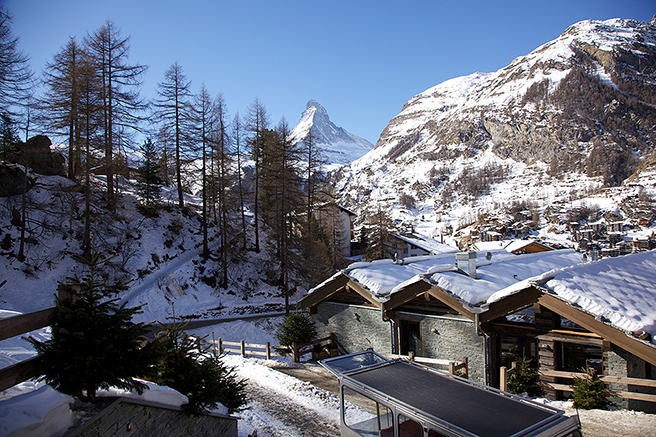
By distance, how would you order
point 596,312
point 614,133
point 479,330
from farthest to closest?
point 614,133 → point 479,330 → point 596,312

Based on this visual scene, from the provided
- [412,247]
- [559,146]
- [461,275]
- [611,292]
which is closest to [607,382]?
[611,292]

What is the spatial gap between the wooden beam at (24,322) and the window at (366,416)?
478cm

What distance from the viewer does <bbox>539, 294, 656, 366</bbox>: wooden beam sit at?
828 centimetres

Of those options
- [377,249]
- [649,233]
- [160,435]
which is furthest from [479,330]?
[649,233]

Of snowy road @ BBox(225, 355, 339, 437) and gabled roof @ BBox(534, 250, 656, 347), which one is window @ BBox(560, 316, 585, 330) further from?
snowy road @ BBox(225, 355, 339, 437)

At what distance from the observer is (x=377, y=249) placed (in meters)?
39.6

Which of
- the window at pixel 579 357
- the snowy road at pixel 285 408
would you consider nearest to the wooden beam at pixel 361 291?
the snowy road at pixel 285 408

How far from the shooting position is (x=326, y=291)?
16.7m

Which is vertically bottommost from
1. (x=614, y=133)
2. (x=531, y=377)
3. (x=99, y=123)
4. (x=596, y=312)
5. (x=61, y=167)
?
(x=531, y=377)

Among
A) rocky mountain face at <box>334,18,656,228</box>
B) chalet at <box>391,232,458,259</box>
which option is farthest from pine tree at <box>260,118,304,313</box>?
rocky mountain face at <box>334,18,656,228</box>

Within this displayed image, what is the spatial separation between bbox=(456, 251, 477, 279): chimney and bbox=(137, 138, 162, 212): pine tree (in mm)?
24297

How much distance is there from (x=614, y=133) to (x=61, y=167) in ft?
683

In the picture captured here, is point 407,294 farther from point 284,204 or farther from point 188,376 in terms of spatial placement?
point 284,204

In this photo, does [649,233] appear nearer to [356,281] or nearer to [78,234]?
[356,281]
